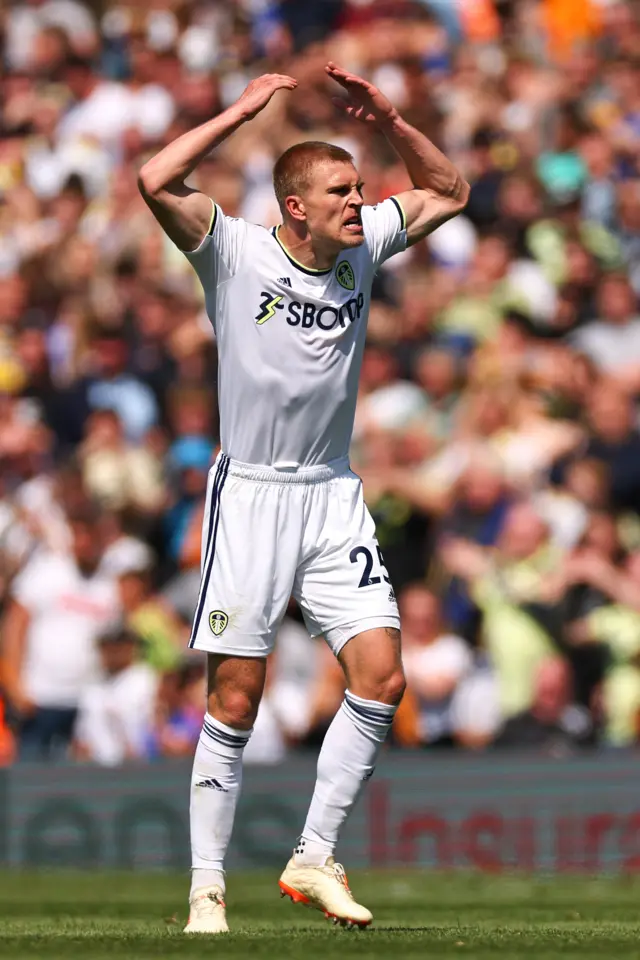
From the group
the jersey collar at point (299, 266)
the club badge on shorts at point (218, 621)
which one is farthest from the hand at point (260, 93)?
the club badge on shorts at point (218, 621)

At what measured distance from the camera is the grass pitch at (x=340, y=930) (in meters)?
6.96

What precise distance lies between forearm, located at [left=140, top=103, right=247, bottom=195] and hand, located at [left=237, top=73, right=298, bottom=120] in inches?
1.0

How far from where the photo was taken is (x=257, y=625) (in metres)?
7.81

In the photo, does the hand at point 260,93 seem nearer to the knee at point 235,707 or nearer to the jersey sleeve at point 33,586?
the knee at point 235,707

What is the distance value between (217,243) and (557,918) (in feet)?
11.1

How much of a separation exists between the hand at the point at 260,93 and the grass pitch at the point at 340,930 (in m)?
2.93

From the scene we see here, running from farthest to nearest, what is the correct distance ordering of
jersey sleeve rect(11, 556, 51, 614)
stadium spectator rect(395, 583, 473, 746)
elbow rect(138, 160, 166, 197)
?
jersey sleeve rect(11, 556, 51, 614) < stadium spectator rect(395, 583, 473, 746) < elbow rect(138, 160, 166, 197)

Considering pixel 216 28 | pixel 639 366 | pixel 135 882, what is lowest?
pixel 135 882

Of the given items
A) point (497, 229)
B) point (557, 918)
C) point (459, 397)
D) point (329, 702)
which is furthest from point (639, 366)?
point (557, 918)

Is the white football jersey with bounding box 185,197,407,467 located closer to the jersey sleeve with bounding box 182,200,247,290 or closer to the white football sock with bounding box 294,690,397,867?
the jersey sleeve with bounding box 182,200,247,290

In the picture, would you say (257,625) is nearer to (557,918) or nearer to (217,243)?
(217,243)

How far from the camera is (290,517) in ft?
25.7

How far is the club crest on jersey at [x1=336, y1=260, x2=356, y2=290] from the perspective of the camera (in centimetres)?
793

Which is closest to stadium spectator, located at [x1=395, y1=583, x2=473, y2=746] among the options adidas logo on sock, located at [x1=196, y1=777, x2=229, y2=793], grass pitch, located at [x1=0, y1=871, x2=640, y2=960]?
grass pitch, located at [x1=0, y1=871, x2=640, y2=960]
